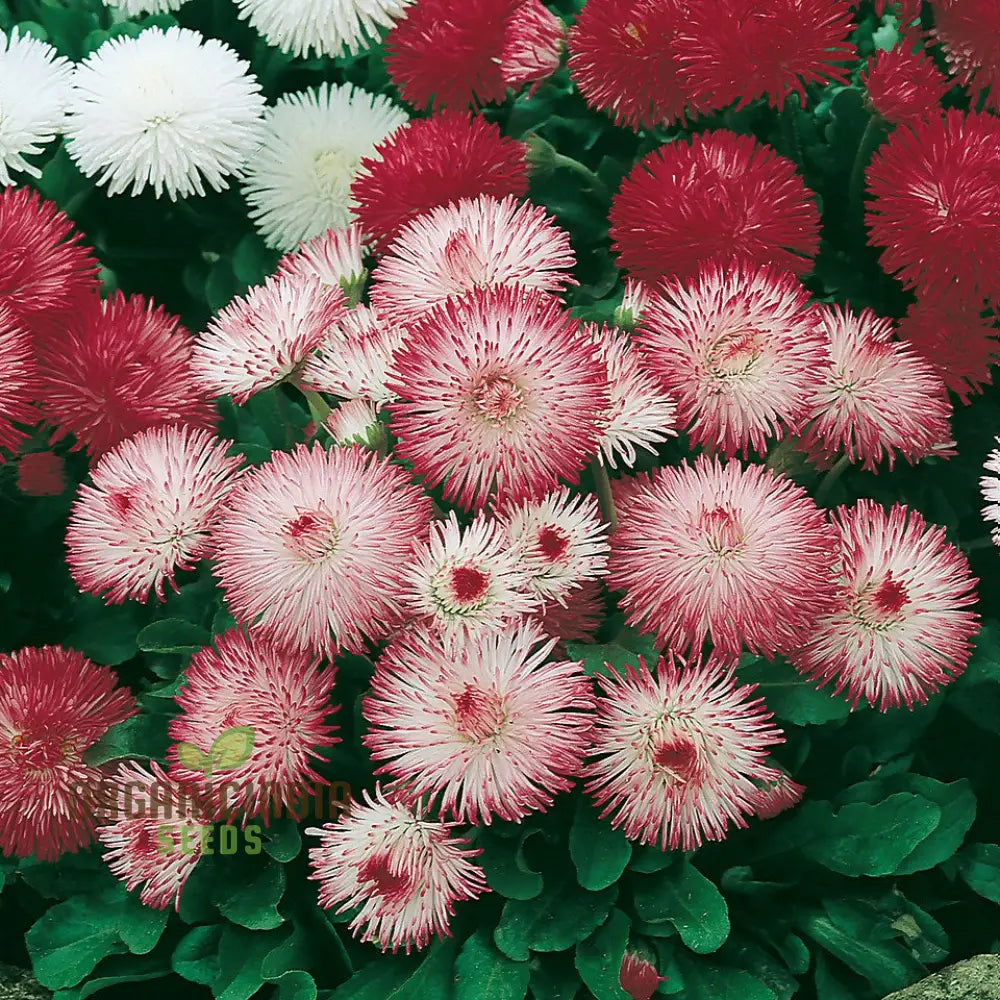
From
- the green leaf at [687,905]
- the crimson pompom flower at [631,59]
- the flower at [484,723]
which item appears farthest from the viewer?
the crimson pompom flower at [631,59]

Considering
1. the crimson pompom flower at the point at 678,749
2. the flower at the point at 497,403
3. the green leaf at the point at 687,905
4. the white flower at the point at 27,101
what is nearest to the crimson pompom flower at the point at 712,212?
the flower at the point at 497,403

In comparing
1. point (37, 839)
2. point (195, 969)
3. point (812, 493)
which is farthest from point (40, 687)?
point (812, 493)

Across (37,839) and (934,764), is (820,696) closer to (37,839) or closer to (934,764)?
(934,764)

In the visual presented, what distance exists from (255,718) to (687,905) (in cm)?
32

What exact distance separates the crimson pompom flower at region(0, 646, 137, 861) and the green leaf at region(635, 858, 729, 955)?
0.41m

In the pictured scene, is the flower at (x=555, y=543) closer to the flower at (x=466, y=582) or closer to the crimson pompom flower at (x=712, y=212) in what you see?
the flower at (x=466, y=582)

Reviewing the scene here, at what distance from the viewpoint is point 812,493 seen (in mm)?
946

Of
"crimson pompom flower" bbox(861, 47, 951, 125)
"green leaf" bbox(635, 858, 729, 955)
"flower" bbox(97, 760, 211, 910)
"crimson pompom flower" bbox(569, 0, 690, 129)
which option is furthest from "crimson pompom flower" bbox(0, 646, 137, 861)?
"crimson pompom flower" bbox(861, 47, 951, 125)

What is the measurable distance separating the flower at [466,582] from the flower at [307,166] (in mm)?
537

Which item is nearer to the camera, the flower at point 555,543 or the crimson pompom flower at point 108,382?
the flower at point 555,543

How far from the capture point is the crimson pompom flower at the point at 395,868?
2.35 feet

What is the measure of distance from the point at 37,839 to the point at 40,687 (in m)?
0.11

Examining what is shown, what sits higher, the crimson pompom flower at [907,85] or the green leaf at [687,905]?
the crimson pompom flower at [907,85]

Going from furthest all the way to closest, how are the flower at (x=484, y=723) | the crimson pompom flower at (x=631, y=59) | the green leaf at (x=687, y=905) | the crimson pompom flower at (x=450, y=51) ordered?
1. the crimson pompom flower at (x=450, y=51)
2. the crimson pompom flower at (x=631, y=59)
3. the green leaf at (x=687, y=905)
4. the flower at (x=484, y=723)
